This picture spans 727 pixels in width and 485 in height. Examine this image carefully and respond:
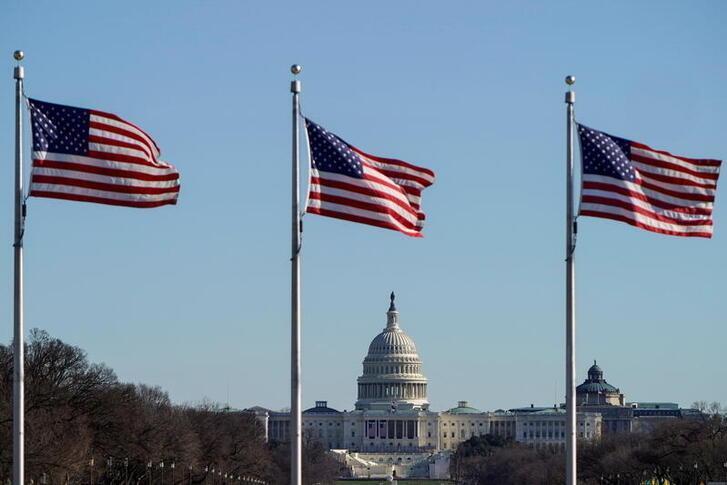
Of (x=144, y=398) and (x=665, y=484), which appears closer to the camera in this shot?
(x=665, y=484)

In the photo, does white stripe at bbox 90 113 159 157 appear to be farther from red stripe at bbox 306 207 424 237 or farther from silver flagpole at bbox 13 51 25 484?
red stripe at bbox 306 207 424 237

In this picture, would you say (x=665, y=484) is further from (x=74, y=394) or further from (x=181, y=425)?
(x=74, y=394)

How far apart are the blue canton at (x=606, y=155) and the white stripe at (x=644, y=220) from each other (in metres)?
0.75

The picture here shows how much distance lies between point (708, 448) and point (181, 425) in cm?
3774

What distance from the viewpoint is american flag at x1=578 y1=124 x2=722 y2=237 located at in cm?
5194

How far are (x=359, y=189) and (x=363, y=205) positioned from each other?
1.29ft

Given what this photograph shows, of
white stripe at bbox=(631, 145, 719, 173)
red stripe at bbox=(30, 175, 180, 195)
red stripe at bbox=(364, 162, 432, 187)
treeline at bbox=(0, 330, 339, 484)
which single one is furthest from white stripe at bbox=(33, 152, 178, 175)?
treeline at bbox=(0, 330, 339, 484)

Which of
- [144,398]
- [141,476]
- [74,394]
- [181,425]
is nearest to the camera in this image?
[74,394]

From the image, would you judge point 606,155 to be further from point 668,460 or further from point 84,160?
point 668,460

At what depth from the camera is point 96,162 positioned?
50.3m

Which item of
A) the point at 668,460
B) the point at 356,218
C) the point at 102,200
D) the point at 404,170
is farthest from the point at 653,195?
the point at 668,460

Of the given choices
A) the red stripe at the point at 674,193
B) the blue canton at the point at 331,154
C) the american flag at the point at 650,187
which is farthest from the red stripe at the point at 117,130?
the red stripe at the point at 674,193

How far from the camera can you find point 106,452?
134m

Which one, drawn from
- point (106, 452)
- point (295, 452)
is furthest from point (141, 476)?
point (295, 452)
